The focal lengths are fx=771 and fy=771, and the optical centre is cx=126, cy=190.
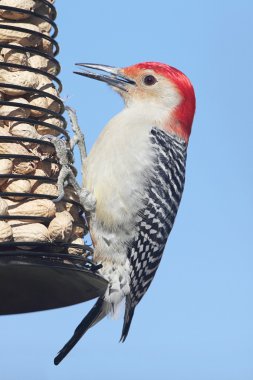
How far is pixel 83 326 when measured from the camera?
166 inches

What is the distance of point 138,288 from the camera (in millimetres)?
4441

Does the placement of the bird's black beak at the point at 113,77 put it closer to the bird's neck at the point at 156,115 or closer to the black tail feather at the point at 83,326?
the bird's neck at the point at 156,115

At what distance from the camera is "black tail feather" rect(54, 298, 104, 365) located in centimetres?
402

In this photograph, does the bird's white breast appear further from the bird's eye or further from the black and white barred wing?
the bird's eye

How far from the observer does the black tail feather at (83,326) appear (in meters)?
4.02

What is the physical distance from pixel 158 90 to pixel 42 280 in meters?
1.79

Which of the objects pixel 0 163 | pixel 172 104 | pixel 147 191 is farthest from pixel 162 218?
pixel 0 163

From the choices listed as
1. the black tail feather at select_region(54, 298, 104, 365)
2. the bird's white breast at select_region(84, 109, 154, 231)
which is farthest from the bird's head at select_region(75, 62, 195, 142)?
the black tail feather at select_region(54, 298, 104, 365)

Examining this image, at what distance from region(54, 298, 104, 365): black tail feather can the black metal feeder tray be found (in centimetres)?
47

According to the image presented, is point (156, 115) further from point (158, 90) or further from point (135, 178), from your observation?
point (135, 178)

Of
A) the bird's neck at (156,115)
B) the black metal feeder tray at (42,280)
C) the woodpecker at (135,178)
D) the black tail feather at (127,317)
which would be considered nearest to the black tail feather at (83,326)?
the woodpecker at (135,178)

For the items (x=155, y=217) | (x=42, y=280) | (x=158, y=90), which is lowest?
(x=42, y=280)

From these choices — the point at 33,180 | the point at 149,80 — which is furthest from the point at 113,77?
the point at 33,180

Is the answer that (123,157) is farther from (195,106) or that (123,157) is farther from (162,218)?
(195,106)
